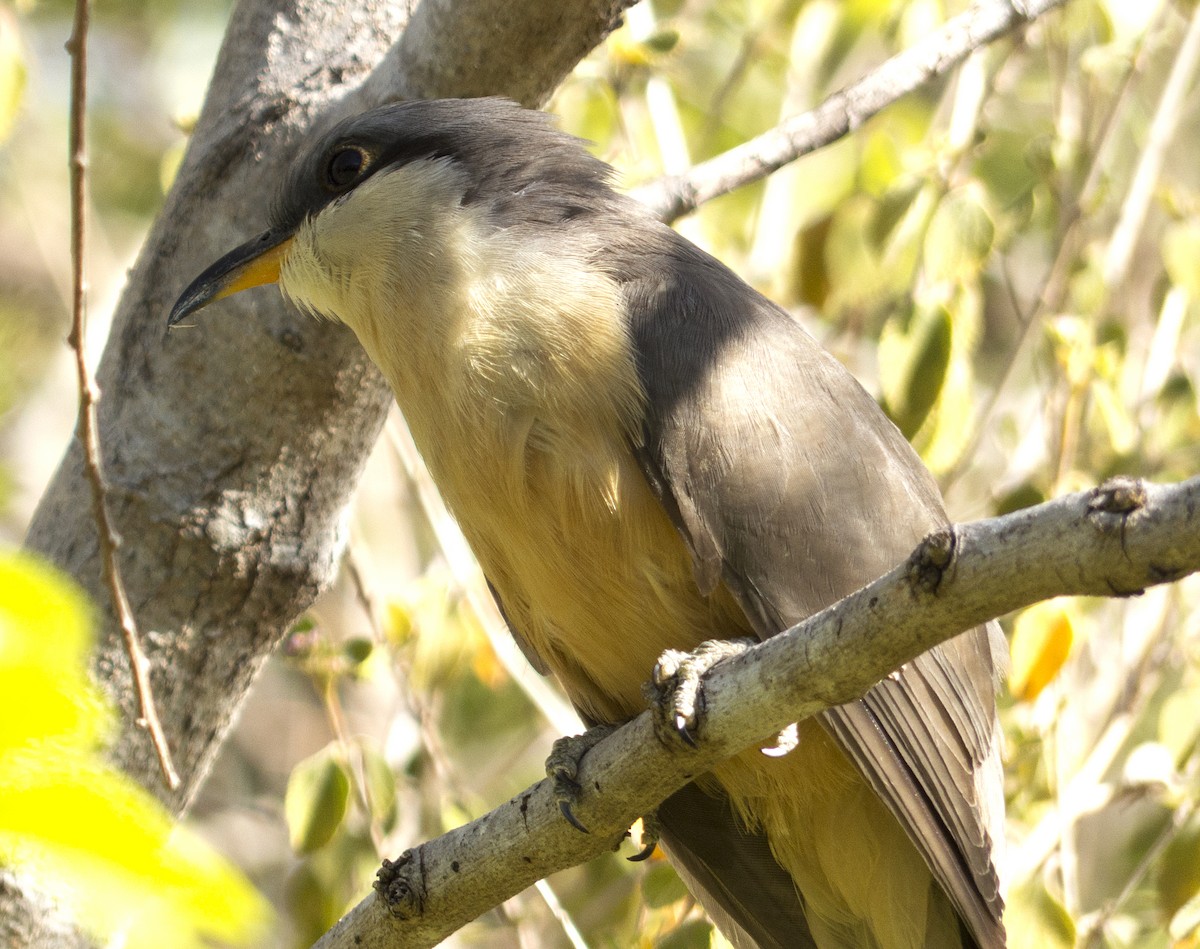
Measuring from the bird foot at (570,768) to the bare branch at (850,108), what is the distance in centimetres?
127

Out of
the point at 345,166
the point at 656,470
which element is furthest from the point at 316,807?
the point at 345,166

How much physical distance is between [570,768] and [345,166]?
1.56 m

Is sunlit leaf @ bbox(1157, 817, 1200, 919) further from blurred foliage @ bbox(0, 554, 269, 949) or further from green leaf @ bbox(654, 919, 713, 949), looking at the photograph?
blurred foliage @ bbox(0, 554, 269, 949)

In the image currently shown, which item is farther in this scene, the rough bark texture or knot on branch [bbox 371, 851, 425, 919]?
the rough bark texture

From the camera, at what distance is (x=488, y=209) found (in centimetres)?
298

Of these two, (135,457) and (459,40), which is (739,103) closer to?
(459,40)

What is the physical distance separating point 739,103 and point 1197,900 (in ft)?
14.1

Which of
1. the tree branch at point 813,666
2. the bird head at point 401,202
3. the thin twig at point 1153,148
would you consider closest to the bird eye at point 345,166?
the bird head at point 401,202

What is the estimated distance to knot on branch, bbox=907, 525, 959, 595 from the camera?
1.63m

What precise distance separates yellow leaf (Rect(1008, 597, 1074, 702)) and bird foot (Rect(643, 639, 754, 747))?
1.14m

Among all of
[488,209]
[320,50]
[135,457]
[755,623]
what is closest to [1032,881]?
[755,623]

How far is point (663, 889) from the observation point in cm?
326

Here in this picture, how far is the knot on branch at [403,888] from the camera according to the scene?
236cm

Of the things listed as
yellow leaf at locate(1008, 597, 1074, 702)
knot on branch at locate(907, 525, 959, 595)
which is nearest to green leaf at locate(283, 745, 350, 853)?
yellow leaf at locate(1008, 597, 1074, 702)
